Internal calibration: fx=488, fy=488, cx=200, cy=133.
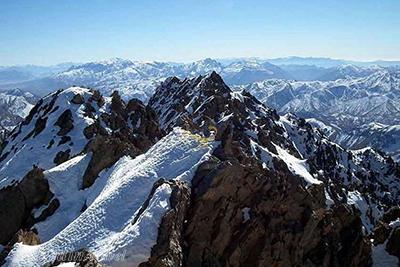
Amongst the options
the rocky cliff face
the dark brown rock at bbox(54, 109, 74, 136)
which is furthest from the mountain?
the dark brown rock at bbox(54, 109, 74, 136)

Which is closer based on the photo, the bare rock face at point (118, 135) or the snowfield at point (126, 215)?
the snowfield at point (126, 215)

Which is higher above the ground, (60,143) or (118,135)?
(118,135)

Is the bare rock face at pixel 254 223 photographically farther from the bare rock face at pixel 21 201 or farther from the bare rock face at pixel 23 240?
the bare rock face at pixel 21 201

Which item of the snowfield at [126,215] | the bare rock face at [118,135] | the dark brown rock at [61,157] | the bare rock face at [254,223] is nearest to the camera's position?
the snowfield at [126,215]

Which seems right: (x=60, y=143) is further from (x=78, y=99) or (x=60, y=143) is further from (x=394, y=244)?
(x=394, y=244)

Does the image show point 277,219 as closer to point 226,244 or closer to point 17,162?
point 226,244

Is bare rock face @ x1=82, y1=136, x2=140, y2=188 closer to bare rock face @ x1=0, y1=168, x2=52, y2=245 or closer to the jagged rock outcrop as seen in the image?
bare rock face @ x1=0, y1=168, x2=52, y2=245

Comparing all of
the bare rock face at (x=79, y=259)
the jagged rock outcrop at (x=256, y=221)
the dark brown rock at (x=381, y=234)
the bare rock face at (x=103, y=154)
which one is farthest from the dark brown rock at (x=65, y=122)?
the dark brown rock at (x=381, y=234)

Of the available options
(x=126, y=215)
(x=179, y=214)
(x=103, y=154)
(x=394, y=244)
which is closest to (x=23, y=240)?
(x=126, y=215)
